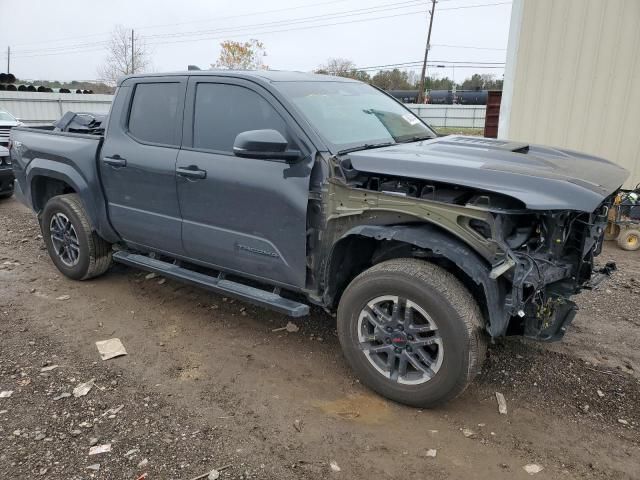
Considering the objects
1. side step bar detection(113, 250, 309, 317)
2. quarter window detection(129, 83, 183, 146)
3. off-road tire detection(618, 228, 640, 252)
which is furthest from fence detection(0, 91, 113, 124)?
off-road tire detection(618, 228, 640, 252)

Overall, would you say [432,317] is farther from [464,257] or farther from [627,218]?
[627,218]

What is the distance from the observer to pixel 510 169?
2.87m

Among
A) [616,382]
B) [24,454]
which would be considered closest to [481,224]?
[616,382]

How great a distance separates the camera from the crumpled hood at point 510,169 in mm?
2621

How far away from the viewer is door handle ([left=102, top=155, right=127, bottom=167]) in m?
4.38

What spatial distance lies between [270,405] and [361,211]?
1.31 m

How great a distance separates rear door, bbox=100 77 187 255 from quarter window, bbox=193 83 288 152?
218mm

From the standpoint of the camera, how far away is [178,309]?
4.65 m

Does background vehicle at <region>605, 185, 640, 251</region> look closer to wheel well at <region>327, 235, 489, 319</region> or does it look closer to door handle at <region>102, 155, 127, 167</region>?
wheel well at <region>327, 235, 489, 319</region>

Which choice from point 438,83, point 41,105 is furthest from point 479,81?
point 41,105

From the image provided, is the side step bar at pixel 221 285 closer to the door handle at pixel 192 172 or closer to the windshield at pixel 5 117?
the door handle at pixel 192 172

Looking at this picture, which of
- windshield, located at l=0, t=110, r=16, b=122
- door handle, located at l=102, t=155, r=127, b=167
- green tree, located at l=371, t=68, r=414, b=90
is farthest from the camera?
green tree, located at l=371, t=68, r=414, b=90

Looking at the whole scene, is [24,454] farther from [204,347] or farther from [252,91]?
[252,91]

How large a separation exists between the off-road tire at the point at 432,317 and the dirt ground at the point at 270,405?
0.16 metres
